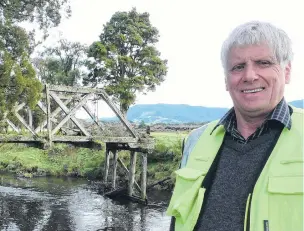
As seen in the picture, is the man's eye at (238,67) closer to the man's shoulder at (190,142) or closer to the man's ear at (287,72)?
the man's ear at (287,72)

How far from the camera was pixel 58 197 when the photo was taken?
1998 centimetres

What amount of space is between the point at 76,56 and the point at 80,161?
52.0ft

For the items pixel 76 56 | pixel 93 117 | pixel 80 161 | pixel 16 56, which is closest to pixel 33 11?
pixel 16 56

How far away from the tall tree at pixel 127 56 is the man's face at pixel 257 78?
31173mm

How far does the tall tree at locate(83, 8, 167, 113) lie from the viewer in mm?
33641

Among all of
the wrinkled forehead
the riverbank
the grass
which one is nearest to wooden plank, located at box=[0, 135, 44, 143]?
the riverbank

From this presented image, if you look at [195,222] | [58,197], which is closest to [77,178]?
[58,197]

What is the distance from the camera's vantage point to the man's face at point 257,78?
1.96 metres

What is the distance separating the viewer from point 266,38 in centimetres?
194

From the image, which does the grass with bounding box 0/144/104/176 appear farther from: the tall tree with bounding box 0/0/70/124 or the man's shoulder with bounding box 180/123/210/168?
the man's shoulder with bounding box 180/123/210/168

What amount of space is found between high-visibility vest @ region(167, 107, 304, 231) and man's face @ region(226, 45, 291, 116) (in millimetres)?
154

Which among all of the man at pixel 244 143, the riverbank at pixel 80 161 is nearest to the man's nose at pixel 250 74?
the man at pixel 244 143

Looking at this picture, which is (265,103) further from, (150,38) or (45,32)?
(150,38)

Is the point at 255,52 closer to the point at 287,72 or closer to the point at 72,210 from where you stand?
the point at 287,72
